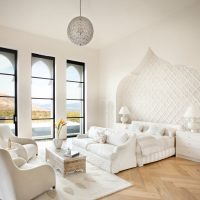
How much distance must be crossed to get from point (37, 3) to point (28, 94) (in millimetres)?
2824

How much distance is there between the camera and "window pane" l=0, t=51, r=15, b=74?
542 centimetres

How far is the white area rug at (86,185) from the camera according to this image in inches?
100

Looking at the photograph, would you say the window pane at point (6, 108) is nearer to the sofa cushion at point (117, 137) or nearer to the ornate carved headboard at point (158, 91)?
the sofa cushion at point (117, 137)

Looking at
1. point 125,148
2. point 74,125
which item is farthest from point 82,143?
point 74,125

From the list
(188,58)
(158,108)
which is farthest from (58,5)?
(158,108)

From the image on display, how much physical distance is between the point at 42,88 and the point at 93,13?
315 centimetres

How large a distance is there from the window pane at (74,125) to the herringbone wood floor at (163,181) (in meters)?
3.72

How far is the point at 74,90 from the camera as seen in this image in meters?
6.97

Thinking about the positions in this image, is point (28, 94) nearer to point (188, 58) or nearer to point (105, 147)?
point (105, 147)

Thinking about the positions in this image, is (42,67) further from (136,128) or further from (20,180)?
(20,180)

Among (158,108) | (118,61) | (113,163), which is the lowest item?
(113,163)

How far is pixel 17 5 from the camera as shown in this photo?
4148 mm

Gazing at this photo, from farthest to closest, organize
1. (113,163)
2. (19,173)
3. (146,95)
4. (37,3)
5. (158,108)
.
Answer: (146,95) < (158,108) < (37,3) < (113,163) < (19,173)

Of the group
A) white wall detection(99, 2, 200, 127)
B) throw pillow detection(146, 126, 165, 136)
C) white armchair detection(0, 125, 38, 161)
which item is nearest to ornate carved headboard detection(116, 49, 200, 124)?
white wall detection(99, 2, 200, 127)
